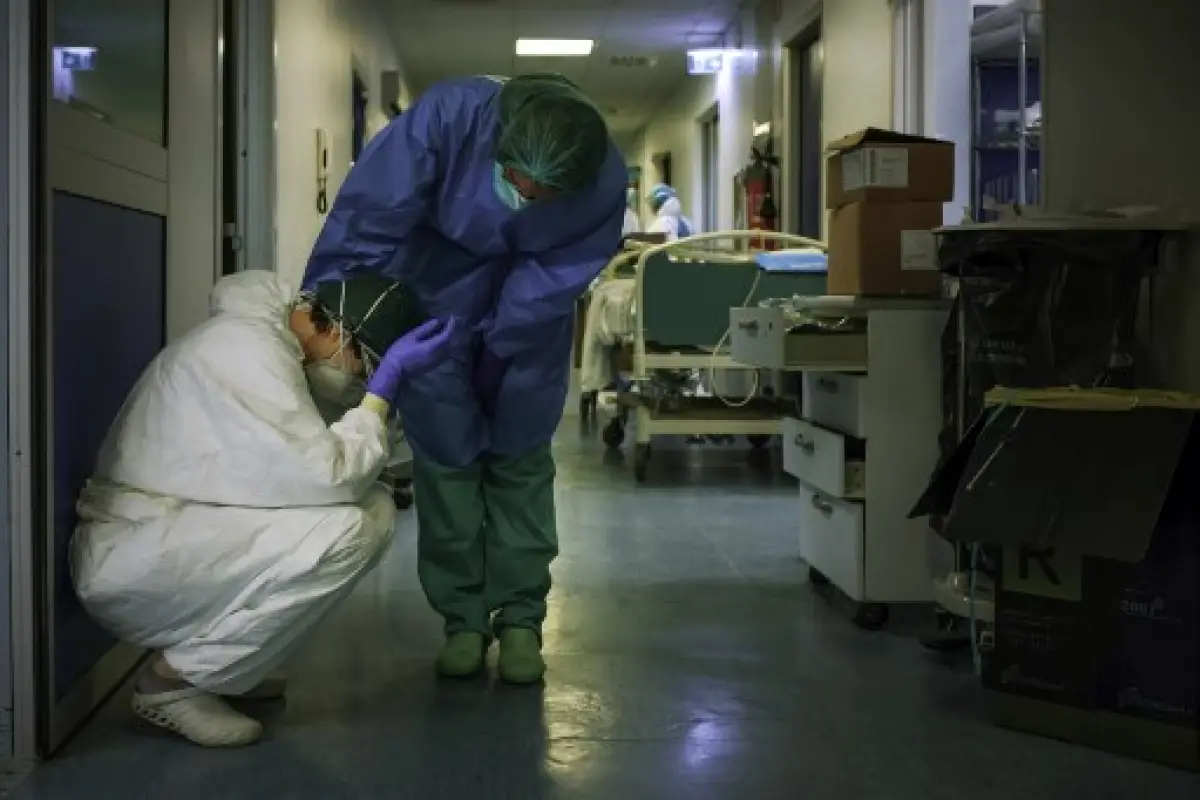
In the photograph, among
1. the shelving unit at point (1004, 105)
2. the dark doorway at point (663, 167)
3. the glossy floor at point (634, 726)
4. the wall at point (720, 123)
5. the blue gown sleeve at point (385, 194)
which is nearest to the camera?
the glossy floor at point (634, 726)

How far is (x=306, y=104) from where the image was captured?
5137 millimetres

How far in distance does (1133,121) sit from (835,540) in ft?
3.67

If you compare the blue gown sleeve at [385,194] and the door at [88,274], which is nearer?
the door at [88,274]

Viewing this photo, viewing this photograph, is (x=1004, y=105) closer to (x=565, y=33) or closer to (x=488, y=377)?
(x=488, y=377)

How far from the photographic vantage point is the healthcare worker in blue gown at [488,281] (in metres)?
2.23

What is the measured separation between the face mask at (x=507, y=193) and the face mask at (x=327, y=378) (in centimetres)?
41

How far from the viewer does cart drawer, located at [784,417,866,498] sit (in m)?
2.93

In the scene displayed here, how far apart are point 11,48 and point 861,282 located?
6.16 feet

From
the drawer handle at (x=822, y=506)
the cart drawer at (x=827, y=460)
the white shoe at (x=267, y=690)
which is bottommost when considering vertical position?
the white shoe at (x=267, y=690)

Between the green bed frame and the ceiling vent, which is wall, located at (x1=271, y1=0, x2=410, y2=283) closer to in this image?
the green bed frame

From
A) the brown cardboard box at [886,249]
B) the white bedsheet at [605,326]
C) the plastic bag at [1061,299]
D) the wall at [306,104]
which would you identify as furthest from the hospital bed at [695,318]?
the plastic bag at [1061,299]

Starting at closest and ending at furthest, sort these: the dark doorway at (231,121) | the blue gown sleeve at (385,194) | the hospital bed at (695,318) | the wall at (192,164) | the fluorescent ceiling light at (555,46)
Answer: the blue gown sleeve at (385,194), the wall at (192,164), the dark doorway at (231,121), the hospital bed at (695,318), the fluorescent ceiling light at (555,46)

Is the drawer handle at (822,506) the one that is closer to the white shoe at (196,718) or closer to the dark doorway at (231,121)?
the white shoe at (196,718)

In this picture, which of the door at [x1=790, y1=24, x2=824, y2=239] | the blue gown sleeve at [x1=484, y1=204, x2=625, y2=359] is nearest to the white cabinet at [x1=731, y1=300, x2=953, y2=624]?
the blue gown sleeve at [x1=484, y1=204, x2=625, y2=359]
